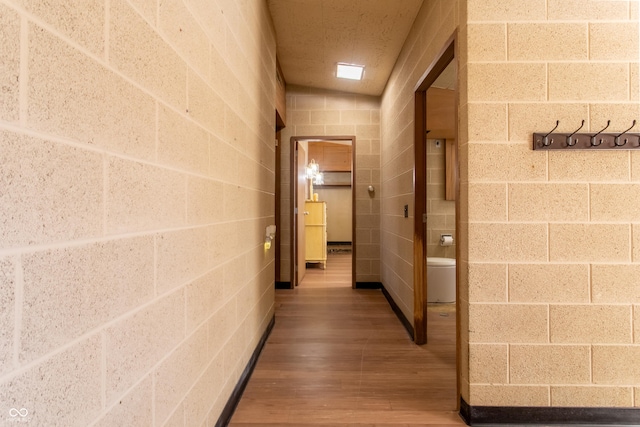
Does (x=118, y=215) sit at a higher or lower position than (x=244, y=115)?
lower

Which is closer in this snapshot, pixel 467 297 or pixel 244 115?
pixel 467 297

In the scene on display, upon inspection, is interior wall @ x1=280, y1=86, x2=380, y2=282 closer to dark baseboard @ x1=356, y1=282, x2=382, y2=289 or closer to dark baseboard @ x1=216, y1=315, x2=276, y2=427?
dark baseboard @ x1=356, y1=282, x2=382, y2=289

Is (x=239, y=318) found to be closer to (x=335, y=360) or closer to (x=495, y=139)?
(x=335, y=360)

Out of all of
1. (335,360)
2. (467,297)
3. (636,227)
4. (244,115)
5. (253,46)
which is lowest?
(335,360)

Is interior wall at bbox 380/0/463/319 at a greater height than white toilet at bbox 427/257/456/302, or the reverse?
interior wall at bbox 380/0/463/319

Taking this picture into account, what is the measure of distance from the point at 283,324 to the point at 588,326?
2151mm

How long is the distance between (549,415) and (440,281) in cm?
197

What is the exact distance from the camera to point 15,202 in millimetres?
521

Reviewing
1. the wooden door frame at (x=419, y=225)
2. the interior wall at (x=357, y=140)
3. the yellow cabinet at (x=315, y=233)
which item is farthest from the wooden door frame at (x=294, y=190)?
the wooden door frame at (x=419, y=225)

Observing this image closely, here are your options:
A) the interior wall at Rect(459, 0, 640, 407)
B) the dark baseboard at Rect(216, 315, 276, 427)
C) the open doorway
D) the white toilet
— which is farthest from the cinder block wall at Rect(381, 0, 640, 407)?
the white toilet

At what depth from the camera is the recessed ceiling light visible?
353 centimetres

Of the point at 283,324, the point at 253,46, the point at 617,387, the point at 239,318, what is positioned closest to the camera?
the point at 617,387

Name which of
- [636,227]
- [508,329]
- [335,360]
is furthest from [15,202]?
[636,227]

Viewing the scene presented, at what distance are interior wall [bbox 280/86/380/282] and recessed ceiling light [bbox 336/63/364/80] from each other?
20.0 inches
